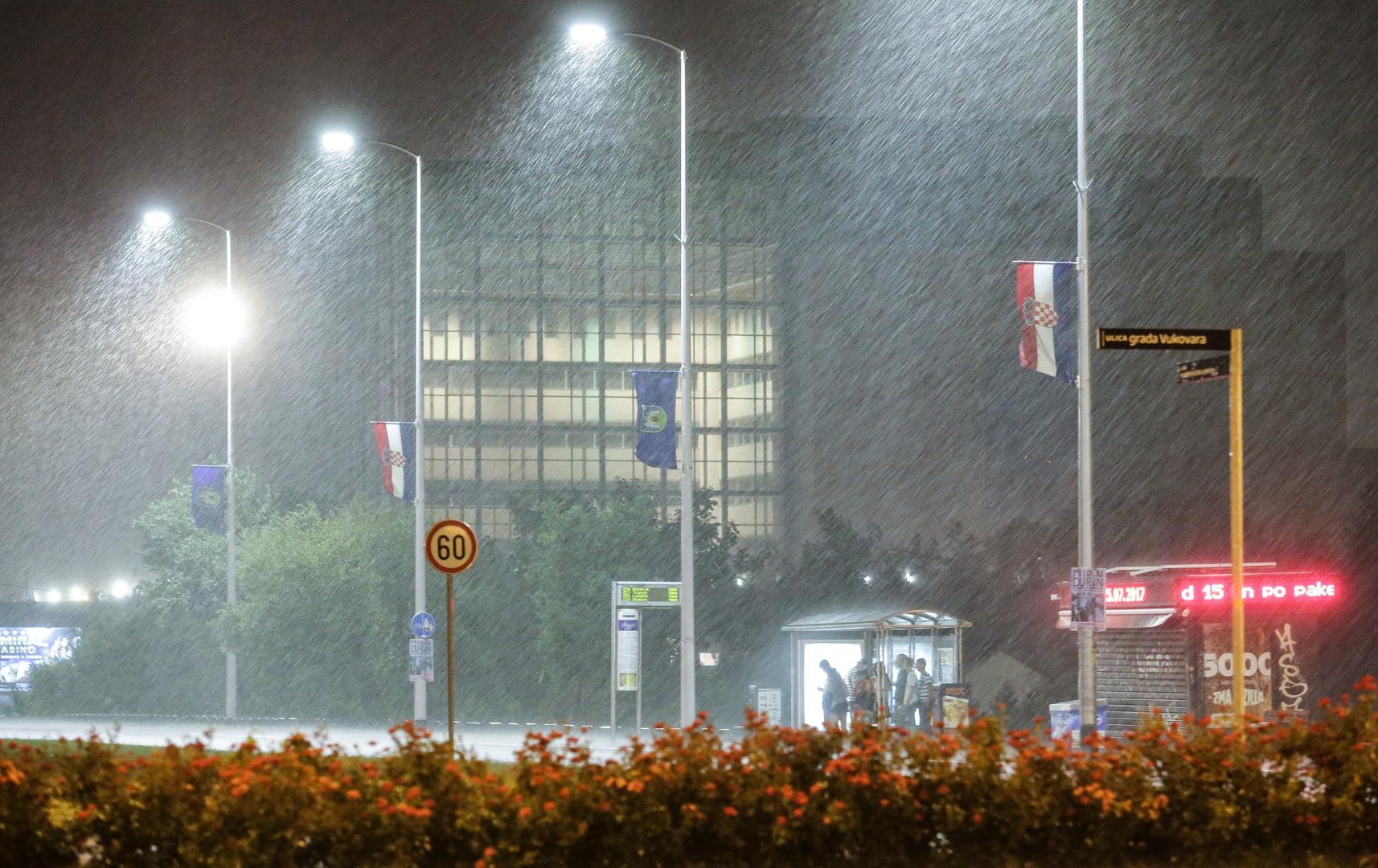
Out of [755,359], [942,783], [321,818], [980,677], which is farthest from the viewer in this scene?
[755,359]

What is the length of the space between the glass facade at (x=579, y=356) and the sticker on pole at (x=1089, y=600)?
209 ft

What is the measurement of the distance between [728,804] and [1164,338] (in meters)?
6.67

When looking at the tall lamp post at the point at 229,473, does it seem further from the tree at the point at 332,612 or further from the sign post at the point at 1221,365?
the sign post at the point at 1221,365

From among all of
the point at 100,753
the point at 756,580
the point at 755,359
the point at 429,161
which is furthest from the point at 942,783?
the point at 429,161

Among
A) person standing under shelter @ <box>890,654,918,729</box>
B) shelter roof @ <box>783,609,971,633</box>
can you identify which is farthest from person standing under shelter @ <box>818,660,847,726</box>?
person standing under shelter @ <box>890,654,918,729</box>

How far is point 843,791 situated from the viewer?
1097 centimetres

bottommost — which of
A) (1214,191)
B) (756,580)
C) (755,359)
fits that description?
(756,580)

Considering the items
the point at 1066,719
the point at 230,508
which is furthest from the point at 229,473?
the point at 1066,719

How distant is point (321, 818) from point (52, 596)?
357 feet

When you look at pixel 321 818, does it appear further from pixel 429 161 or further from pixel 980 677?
pixel 429 161

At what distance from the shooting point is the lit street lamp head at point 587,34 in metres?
27.6

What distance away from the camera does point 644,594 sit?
110ft

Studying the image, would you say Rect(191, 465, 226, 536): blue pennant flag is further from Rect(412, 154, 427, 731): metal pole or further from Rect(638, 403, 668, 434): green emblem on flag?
Rect(638, 403, 668, 434): green emblem on flag

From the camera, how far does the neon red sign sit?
26.6 m
